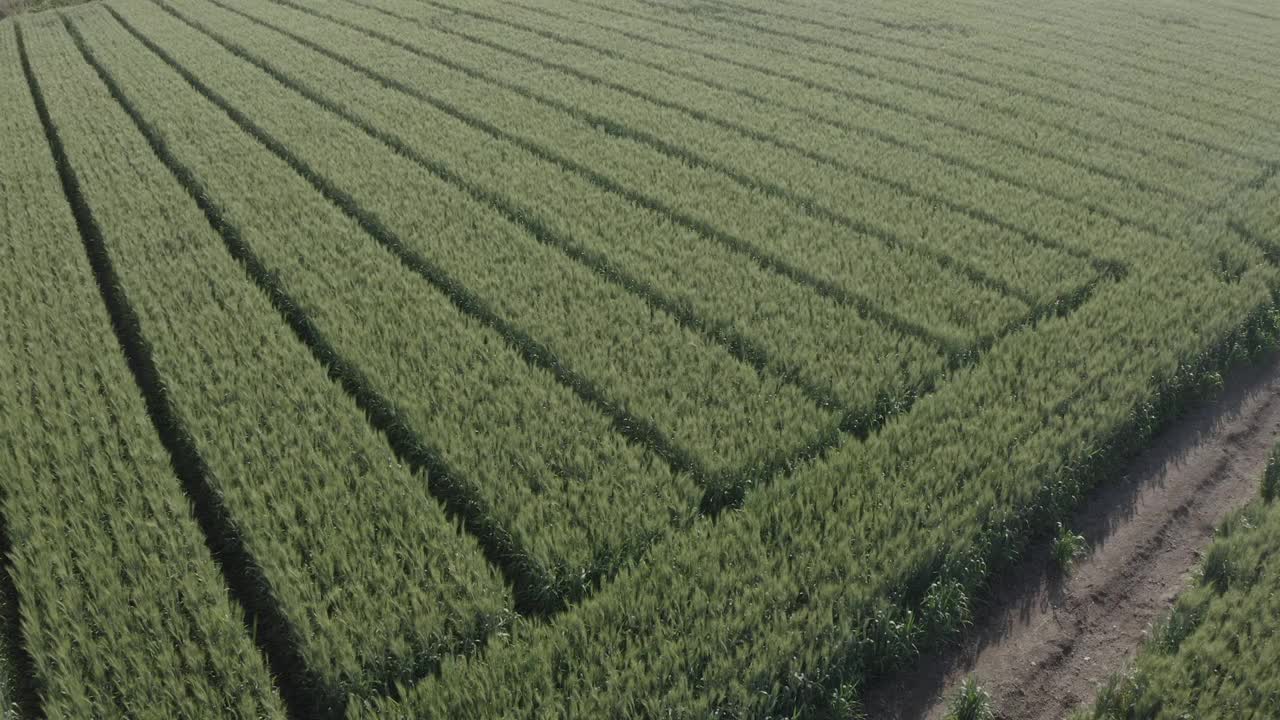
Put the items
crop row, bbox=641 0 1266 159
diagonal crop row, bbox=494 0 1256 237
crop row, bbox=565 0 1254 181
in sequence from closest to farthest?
diagonal crop row, bbox=494 0 1256 237, crop row, bbox=565 0 1254 181, crop row, bbox=641 0 1266 159

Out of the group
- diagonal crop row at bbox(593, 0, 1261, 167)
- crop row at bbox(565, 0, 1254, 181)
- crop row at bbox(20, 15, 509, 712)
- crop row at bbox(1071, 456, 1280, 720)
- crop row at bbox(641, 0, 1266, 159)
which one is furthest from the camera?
crop row at bbox(641, 0, 1266, 159)

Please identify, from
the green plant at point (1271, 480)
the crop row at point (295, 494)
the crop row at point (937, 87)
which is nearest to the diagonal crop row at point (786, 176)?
the green plant at point (1271, 480)

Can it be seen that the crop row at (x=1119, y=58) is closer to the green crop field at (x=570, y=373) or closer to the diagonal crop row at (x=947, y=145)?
the green crop field at (x=570, y=373)

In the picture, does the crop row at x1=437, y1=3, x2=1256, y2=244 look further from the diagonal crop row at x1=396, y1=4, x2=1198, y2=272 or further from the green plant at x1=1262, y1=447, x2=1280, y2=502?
the green plant at x1=1262, y1=447, x2=1280, y2=502

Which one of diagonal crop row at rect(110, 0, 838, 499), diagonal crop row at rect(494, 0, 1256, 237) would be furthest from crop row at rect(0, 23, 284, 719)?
diagonal crop row at rect(494, 0, 1256, 237)

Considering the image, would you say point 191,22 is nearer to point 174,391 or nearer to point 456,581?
point 174,391

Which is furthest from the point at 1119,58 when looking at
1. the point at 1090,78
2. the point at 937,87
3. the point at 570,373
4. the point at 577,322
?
the point at 570,373

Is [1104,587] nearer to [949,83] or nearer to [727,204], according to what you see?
[727,204]
